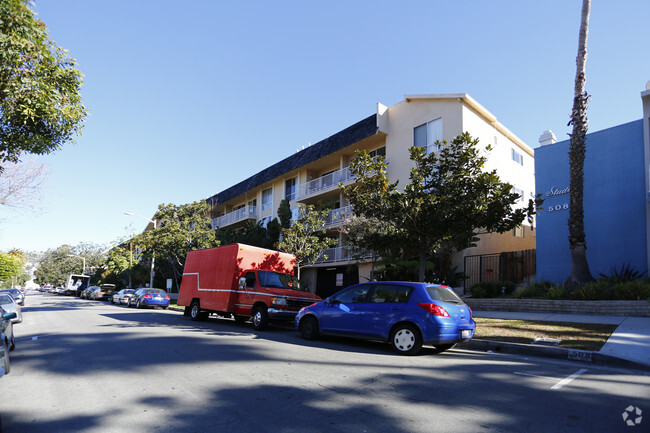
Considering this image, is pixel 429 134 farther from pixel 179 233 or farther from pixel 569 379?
pixel 569 379

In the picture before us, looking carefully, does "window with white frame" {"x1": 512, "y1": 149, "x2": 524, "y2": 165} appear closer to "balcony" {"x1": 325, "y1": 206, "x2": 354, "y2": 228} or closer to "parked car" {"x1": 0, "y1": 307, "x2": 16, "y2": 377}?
"balcony" {"x1": 325, "y1": 206, "x2": 354, "y2": 228}

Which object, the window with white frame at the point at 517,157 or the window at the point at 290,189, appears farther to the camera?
Result: the window at the point at 290,189

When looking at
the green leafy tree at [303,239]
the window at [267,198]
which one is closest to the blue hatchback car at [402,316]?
the green leafy tree at [303,239]

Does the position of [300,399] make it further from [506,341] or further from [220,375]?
[506,341]

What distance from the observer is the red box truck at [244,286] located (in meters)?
12.5

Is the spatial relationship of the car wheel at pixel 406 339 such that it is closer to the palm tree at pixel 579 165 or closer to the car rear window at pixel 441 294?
the car rear window at pixel 441 294

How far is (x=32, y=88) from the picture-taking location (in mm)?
9516

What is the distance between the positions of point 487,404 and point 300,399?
2201 millimetres

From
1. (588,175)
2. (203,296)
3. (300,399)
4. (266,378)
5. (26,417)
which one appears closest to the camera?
(26,417)

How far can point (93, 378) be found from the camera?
6219 millimetres

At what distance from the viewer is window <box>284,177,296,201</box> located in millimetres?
31828

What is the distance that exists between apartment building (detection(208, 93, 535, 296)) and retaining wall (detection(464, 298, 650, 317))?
4802 mm

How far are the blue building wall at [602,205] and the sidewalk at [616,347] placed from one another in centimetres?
511

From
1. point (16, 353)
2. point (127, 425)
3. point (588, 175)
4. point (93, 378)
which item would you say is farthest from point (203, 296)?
point (588, 175)
